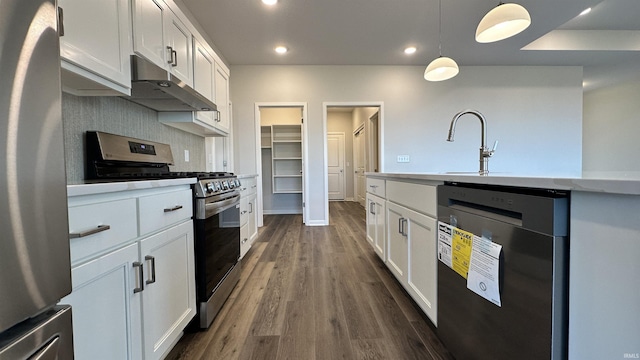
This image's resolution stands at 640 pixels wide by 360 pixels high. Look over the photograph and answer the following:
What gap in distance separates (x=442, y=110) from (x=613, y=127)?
500 centimetres

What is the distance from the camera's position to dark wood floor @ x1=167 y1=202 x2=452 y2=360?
1.24m

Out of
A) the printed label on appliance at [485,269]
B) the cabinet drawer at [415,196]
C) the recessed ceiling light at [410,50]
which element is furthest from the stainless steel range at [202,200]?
the recessed ceiling light at [410,50]

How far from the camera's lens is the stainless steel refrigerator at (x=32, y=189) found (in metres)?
0.37

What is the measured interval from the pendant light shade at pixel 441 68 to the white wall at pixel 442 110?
1.58 metres

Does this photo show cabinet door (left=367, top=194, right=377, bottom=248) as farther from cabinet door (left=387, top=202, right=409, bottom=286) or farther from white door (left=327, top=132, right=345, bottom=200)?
white door (left=327, top=132, right=345, bottom=200)

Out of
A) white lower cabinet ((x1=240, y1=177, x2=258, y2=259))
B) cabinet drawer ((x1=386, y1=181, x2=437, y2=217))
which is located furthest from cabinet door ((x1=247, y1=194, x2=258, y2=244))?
cabinet drawer ((x1=386, y1=181, x2=437, y2=217))

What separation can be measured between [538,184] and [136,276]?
1.34 metres

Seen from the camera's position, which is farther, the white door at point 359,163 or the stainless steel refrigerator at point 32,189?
the white door at point 359,163

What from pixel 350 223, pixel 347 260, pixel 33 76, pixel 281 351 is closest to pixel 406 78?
pixel 350 223

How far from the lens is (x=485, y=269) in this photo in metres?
0.87

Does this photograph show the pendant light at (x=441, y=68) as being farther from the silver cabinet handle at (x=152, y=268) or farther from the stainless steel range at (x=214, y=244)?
the silver cabinet handle at (x=152, y=268)

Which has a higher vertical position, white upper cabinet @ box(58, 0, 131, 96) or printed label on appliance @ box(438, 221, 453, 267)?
white upper cabinet @ box(58, 0, 131, 96)

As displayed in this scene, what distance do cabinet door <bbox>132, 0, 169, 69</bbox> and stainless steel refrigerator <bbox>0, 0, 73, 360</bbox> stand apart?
1.13 meters

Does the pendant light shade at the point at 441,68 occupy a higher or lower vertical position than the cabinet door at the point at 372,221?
higher
